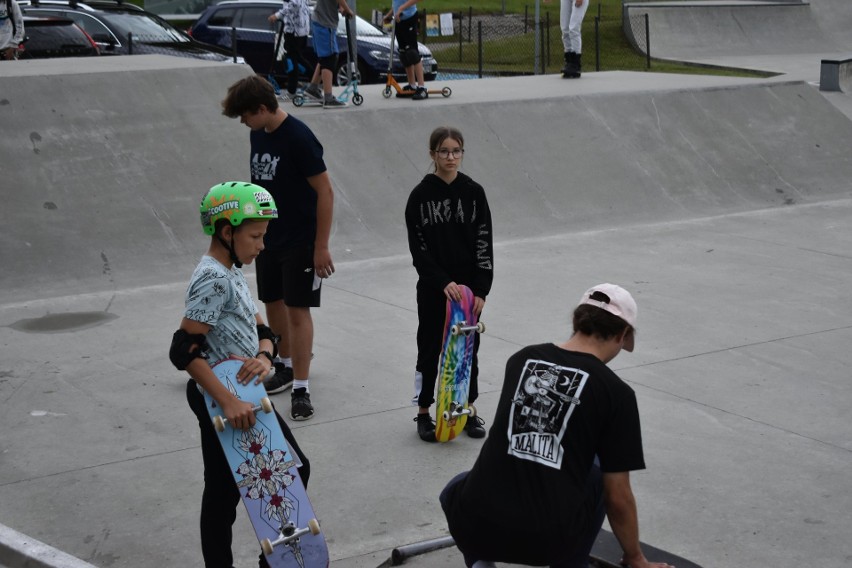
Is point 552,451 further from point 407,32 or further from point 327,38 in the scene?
point 407,32

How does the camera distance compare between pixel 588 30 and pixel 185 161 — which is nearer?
pixel 185 161

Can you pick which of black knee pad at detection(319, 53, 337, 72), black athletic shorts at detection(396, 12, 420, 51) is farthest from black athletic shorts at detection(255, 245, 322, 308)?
black athletic shorts at detection(396, 12, 420, 51)

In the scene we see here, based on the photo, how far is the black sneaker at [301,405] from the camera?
5.85 meters

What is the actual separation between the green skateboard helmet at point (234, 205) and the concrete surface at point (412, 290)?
58.9 inches

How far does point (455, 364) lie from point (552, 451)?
2010 mm

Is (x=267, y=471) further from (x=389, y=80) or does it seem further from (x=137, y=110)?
(x=389, y=80)

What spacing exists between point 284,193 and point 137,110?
5.19 m

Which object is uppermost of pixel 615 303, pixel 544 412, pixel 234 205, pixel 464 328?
pixel 234 205

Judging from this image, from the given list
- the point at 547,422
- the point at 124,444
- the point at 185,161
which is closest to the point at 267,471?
the point at 547,422

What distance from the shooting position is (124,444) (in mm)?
5520

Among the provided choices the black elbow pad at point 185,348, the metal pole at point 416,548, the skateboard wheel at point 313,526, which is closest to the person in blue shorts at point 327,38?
the metal pole at point 416,548

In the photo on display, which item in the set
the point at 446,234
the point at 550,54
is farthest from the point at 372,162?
the point at 550,54

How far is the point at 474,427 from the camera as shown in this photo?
18.4 feet

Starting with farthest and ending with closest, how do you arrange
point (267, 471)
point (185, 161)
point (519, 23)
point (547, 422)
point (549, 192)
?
point (519, 23) → point (549, 192) → point (185, 161) → point (267, 471) → point (547, 422)
